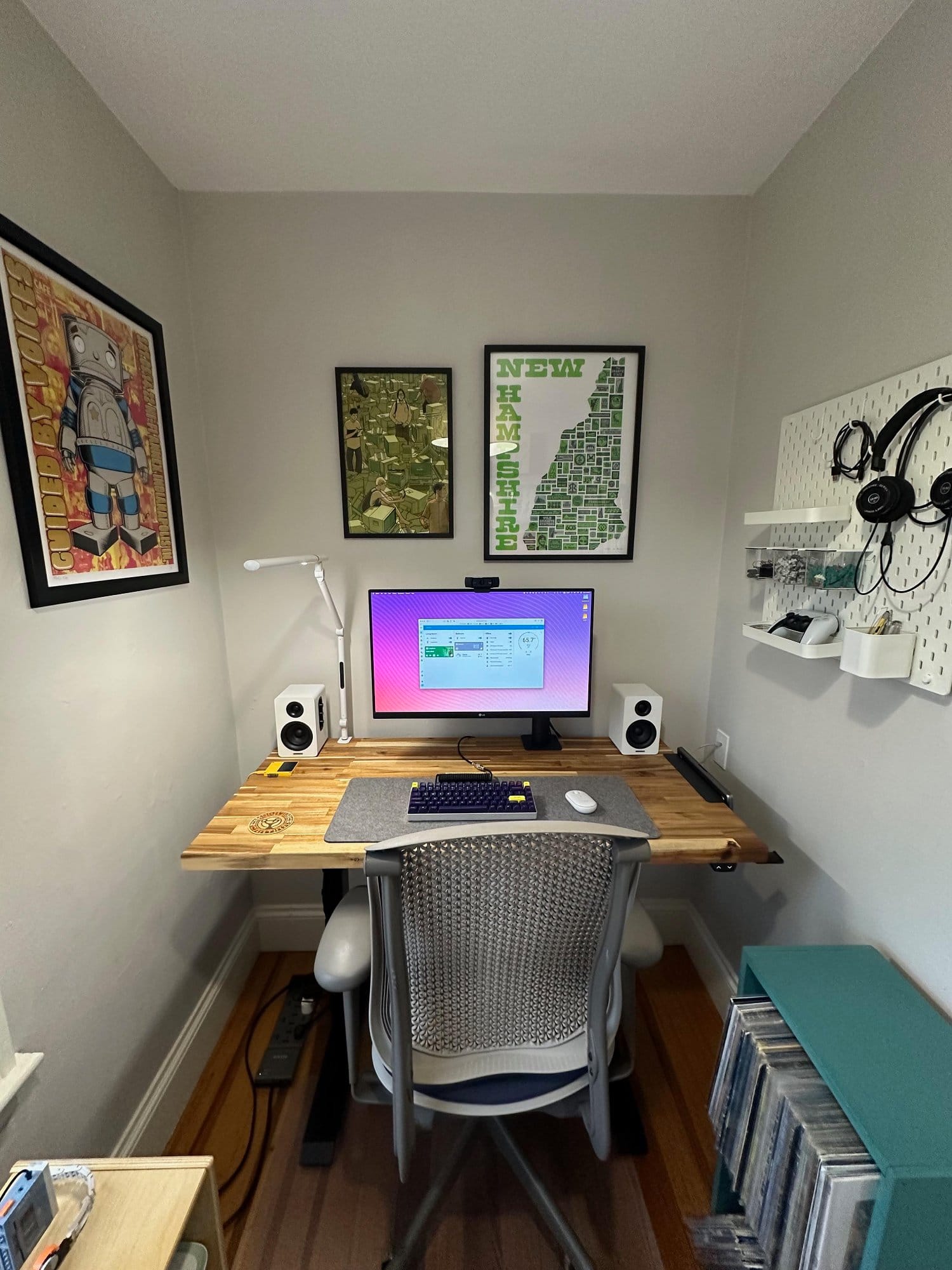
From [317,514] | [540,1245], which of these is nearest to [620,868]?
[540,1245]

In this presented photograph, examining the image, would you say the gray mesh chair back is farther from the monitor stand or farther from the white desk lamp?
the white desk lamp

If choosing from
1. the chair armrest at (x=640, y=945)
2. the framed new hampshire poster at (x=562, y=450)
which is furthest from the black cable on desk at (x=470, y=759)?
the framed new hampshire poster at (x=562, y=450)

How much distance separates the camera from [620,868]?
75 cm

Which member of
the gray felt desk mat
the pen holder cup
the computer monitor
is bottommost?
→ the gray felt desk mat

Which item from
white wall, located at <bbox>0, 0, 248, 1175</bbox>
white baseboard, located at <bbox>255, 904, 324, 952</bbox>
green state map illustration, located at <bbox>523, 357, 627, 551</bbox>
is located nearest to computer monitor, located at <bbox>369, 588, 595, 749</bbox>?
green state map illustration, located at <bbox>523, 357, 627, 551</bbox>

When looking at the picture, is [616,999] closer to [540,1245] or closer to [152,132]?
[540,1245]

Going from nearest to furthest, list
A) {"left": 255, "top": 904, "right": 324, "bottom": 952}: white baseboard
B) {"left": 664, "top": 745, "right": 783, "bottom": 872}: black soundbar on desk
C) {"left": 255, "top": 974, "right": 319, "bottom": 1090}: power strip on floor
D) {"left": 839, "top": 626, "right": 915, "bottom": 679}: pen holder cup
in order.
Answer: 1. {"left": 839, "top": 626, "right": 915, "bottom": 679}: pen holder cup
2. {"left": 664, "top": 745, "right": 783, "bottom": 872}: black soundbar on desk
3. {"left": 255, "top": 974, "right": 319, "bottom": 1090}: power strip on floor
4. {"left": 255, "top": 904, "right": 324, "bottom": 952}: white baseboard

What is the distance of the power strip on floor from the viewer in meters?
1.43

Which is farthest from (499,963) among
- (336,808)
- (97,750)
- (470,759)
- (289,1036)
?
(289,1036)

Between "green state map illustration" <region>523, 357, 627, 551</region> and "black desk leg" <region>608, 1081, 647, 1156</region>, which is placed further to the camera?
"green state map illustration" <region>523, 357, 627, 551</region>

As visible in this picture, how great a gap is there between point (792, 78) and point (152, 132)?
4.91 ft

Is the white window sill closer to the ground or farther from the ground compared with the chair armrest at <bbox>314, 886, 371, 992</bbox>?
closer to the ground

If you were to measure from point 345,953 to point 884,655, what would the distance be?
1.16 metres

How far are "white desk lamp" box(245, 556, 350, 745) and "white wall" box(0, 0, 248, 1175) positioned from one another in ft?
1.07
